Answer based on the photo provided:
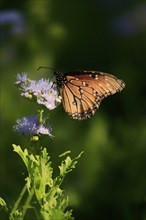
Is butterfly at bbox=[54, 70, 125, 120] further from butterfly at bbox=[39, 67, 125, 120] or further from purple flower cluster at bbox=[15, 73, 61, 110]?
purple flower cluster at bbox=[15, 73, 61, 110]

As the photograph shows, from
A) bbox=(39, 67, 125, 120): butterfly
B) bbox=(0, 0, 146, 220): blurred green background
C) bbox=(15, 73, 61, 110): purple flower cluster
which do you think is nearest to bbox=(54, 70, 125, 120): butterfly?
bbox=(39, 67, 125, 120): butterfly

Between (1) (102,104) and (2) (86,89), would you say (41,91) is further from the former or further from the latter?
(1) (102,104)

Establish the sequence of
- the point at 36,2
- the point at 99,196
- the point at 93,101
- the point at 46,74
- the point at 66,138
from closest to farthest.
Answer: the point at 93,101
the point at 99,196
the point at 66,138
the point at 46,74
the point at 36,2

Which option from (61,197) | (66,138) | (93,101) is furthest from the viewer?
(66,138)

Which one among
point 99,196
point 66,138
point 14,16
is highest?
point 14,16

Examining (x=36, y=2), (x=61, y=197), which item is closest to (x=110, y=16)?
(x=36, y=2)

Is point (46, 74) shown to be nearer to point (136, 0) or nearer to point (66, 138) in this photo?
point (66, 138)

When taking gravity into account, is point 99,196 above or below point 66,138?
below
